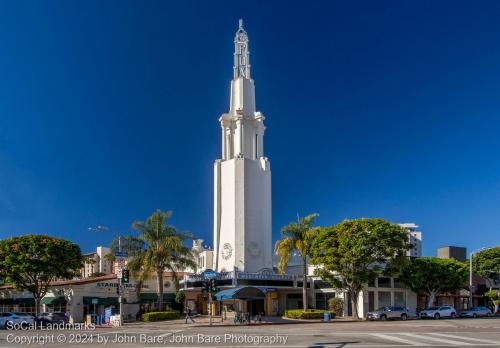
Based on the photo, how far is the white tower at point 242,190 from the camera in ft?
241

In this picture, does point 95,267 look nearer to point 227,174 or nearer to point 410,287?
point 227,174

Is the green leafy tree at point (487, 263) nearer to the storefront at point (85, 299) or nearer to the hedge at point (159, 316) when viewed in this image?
the storefront at point (85, 299)

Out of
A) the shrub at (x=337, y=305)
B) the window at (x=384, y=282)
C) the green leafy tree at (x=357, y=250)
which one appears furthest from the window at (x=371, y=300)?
the green leafy tree at (x=357, y=250)

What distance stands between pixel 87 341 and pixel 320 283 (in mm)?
42130

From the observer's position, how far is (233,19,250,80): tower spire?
271 ft

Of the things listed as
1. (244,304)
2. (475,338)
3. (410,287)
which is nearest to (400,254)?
(410,287)

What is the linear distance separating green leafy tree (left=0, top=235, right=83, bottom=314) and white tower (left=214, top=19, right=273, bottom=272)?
22024 millimetres

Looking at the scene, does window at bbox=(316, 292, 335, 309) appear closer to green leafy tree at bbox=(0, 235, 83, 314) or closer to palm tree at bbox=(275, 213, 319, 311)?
palm tree at bbox=(275, 213, 319, 311)

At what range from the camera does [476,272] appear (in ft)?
253


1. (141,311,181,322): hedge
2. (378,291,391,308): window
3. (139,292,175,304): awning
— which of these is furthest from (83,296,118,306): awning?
(378,291,391,308): window

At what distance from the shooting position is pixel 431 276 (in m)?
65.6

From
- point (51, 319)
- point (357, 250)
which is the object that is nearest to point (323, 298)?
point (357, 250)

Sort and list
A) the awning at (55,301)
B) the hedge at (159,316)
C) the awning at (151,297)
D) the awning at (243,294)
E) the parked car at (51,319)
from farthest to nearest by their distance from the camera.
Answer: the awning at (151,297), the awning at (55,301), the hedge at (159,316), the awning at (243,294), the parked car at (51,319)

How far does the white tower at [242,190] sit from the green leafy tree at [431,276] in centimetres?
1840
